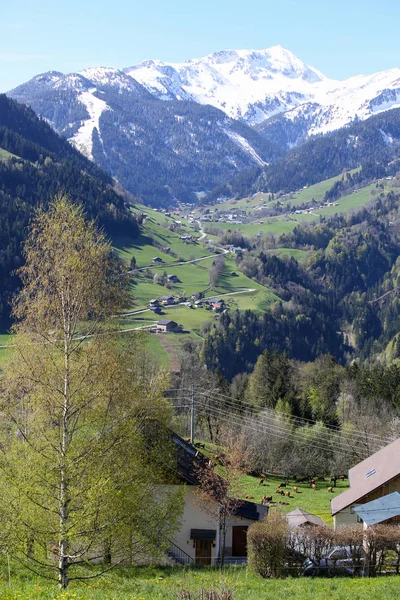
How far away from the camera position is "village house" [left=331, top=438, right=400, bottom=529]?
4009 centimetres

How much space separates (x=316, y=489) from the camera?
64125 mm

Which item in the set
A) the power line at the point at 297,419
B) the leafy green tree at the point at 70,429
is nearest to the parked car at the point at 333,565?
the leafy green tree at the point at 70,429

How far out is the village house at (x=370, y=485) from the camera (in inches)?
1578

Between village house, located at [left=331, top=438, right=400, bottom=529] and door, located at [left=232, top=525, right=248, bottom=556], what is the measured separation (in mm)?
5257

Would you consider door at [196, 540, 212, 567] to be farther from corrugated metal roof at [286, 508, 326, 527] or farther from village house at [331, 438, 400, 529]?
village house at [331, 438, 400, 529]

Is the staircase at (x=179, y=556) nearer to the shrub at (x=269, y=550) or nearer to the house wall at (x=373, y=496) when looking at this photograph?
the shrub at (x=269, y=550)

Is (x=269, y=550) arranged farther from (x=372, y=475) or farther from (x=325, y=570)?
(x=372, y=475)

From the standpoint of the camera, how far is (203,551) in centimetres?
3538

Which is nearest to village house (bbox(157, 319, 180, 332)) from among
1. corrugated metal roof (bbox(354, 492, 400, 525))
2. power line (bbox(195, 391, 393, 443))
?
power line (bbox(195, 391, 393, 443))

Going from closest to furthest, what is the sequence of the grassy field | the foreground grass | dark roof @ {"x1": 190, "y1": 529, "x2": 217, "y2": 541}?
the foreground grass, dark roof @ {"x1": 190, "y1": 529, "x2": 217, "y2": 541}, the grassy field

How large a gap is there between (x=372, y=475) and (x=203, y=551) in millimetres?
13343

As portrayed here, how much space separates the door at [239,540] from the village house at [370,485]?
526 cm

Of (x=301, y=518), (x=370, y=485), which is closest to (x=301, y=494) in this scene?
(x=370, y=485)

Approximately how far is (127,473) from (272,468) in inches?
2099
